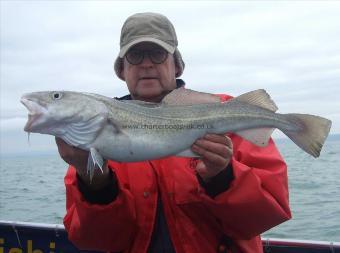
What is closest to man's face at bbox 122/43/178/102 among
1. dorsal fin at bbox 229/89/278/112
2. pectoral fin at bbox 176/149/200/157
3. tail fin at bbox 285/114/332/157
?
dorsal fin at bbox 229/89/278/112

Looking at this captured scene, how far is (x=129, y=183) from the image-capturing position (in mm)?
4113

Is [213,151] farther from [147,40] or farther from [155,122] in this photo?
[147,40]

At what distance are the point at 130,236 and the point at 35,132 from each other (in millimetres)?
1385

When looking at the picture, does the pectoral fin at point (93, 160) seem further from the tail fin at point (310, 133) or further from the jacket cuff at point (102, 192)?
the tail fin at point (310, 133)

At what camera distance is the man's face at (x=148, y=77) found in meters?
4.27

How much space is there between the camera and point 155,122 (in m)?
3.56

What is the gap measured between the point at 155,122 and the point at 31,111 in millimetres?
966

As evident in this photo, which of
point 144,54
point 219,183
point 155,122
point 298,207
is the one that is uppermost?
point 144,54

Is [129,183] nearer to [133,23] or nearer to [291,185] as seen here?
[133,23]

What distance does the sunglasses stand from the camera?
431 centimetres

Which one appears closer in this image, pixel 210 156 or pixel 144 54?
pixel 210 156

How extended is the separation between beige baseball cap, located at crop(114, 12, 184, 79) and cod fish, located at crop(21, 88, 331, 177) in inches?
30.8

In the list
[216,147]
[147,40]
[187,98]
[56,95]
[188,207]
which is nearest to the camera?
[56,95]

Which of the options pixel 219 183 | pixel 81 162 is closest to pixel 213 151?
pixel 219 183
